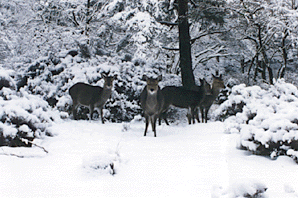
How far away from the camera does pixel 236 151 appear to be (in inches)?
202

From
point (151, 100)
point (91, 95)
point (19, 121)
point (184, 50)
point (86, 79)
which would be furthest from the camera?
point (184, 50)

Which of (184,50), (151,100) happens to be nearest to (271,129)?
(151,100)

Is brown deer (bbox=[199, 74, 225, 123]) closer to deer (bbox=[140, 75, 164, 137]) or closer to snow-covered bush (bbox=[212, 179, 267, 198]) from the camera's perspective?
deer (bbox=[140, 75, 164, 137])

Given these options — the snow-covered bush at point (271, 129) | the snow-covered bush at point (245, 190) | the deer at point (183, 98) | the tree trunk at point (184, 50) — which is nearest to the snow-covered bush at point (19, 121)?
the snow-covered bush at point (245, 190)

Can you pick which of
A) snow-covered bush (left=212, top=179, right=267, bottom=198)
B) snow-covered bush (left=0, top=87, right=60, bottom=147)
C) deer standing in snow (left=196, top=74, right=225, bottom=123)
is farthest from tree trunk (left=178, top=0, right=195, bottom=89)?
snow-covered bush (left=212, top=179, right=267, bottom=198)

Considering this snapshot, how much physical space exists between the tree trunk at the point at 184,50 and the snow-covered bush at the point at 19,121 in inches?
275

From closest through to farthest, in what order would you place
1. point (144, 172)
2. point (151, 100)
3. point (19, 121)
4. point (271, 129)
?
1. point (144, 172)
2. point (271, 129)
3. point (19, 121)
4. point (151, 100)

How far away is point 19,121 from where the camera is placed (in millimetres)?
5352

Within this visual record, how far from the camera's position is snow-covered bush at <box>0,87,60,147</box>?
4.99m

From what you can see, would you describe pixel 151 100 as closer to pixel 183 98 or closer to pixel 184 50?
pixel 183 98

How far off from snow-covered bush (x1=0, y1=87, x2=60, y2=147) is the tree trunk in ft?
22.9

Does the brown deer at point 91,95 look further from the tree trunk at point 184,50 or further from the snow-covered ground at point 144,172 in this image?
the snow-covered ground at point 144,172

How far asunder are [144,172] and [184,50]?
28.8 feet

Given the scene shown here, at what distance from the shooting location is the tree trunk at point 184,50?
12109 millimetres
